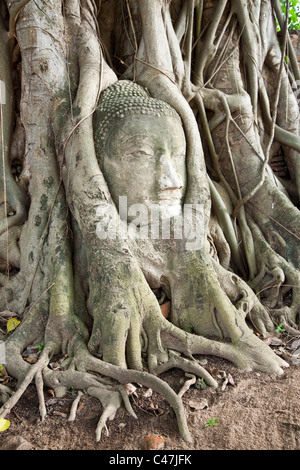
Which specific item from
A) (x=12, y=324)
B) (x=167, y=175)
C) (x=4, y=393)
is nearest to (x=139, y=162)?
(x=167, y=175)

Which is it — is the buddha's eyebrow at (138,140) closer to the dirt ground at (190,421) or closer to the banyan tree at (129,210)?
the banyan tree at (129,210)

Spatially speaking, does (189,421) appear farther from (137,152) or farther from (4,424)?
(137,152)

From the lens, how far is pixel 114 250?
234cm

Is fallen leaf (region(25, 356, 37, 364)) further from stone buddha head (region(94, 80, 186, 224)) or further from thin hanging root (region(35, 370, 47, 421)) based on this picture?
stone buddha head (region(94, 80, 186, 224))

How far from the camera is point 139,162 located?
2619 millimetres

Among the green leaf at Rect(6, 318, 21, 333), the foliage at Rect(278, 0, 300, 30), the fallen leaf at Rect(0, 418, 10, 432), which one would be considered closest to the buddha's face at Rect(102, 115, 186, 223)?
the green leaf at Rect(6, 318, 21, 333)

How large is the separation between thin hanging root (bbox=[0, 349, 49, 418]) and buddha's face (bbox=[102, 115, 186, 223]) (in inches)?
44.7

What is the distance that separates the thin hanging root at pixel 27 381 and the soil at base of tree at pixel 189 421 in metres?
0.05

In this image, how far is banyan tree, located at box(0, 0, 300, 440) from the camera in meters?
2.23

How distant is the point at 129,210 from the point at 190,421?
141 centimetres

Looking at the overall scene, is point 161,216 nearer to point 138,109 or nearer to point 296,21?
point 138,109

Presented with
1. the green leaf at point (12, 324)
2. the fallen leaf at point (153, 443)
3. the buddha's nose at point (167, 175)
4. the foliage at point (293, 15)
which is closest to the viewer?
the fallen leaf at point (153, 443)

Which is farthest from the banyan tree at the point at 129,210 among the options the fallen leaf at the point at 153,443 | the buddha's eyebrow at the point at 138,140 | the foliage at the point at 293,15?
the foliage at the point at 293,15

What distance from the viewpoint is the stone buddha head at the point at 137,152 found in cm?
262
